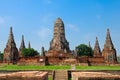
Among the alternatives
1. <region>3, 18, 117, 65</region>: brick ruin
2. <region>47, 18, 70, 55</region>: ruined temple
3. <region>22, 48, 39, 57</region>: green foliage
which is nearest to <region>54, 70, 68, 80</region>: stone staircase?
<region>3, 18, 117, 65</region>: brick ruin

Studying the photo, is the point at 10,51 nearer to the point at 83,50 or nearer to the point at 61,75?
the point at 83,50

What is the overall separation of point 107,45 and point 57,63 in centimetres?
1036

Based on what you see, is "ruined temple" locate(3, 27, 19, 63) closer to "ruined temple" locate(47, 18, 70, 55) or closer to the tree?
"ruined temple" locate(47, 18, 70, 55)

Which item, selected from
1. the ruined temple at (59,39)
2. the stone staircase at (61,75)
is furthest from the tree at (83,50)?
the stone staircase at (61,75)

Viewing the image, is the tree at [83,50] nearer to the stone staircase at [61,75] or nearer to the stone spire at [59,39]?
the stone spire at [59,39]

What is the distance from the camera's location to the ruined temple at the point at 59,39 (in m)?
61.0

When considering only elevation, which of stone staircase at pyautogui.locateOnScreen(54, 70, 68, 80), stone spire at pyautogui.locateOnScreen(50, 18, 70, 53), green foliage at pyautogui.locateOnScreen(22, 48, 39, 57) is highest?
stone spire at pyautogui.locateOnScreen(50, 18, 70, 53)

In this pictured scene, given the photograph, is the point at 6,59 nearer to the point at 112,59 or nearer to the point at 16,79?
the point at 112,59

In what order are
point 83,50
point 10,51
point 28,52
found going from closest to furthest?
point 10,51 < point 28,52 < point 83,50


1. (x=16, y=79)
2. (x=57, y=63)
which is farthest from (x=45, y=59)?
(x=16, y=79)

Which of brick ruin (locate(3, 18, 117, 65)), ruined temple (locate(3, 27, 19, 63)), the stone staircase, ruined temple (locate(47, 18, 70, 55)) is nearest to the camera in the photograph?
the stone staircase

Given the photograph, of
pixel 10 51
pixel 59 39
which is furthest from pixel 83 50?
pixel 10 51

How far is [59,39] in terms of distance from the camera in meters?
62.5

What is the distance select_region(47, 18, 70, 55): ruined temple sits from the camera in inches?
2400
